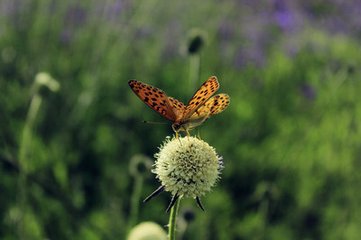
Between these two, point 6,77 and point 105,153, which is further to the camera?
point 6,77

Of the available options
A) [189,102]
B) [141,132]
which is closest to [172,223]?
[189,102]

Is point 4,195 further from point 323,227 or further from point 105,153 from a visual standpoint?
point 323,227

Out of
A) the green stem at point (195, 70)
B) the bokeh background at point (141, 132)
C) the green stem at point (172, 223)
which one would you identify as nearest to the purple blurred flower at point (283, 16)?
the bokeh background at point (141, 132)

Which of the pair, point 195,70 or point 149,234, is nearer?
point 149,234

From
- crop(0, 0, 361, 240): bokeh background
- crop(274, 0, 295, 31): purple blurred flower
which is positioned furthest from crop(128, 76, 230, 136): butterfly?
crop(274, 0, 295, 31): purple blurred flower

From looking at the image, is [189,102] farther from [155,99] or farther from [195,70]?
[195,70]

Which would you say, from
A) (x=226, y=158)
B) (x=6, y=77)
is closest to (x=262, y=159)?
(x=226, y=158)

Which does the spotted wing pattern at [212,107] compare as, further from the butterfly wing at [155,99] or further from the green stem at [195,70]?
the green stem at [195,70]
